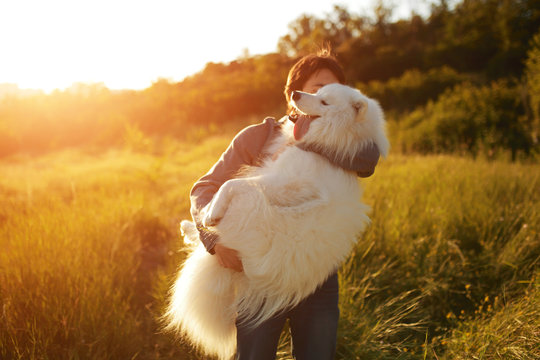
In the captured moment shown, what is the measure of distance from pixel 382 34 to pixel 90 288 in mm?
38173

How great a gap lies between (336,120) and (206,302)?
1.19m

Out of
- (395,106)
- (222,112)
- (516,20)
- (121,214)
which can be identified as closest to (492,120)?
(395,106)

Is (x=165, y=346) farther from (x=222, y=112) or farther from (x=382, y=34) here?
(x=382, y=34)

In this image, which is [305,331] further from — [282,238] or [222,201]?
[222,201]

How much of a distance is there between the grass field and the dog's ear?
1.60 m

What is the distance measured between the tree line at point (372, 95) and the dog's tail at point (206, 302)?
11.8 metres

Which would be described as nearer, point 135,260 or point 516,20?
point 135,260

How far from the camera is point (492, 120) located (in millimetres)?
11594

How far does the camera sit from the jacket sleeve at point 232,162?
5.86ft

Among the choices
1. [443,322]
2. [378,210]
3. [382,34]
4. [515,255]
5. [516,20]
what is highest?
[382,34]

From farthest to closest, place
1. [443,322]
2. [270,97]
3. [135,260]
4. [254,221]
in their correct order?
[270,97], [135,260], [443,322], [254,221]

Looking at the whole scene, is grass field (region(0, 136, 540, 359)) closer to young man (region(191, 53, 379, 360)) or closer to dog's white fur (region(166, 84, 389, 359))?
young man (region(191, 53, 379, 360))

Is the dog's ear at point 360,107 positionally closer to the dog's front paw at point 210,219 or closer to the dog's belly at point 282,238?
the dog's belly at point 282,238

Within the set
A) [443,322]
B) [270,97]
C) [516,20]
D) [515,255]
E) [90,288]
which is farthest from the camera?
[516,20]
